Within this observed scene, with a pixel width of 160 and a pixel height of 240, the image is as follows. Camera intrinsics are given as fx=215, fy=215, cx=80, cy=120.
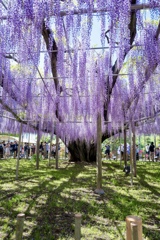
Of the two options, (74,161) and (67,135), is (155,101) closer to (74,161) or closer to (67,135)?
(67,135)

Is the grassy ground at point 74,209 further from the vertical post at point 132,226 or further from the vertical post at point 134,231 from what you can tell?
the vertical post at point 134,231

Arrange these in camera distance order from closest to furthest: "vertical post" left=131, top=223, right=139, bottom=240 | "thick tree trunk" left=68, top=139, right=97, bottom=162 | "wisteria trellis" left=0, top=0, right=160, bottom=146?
1. "vertical post" left=131, top=223, right=139, bottom=240
2. "wisteria trellis" left=0, top=0, right=160, bottom=146
3. "thick tree trunk" left=68, top=139, right=97, bottom=162

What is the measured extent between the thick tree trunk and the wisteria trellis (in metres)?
3.65

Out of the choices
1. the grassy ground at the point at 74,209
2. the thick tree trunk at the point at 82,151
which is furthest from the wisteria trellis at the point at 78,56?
the thick tree trunk at the point at 82,151

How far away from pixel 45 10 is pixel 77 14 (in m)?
0.45

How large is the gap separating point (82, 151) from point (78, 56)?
8.76m

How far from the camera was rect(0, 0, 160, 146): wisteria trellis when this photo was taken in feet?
9.45

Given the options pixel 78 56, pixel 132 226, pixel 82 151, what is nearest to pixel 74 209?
pixel 132 226

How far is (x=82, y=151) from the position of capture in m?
12.8

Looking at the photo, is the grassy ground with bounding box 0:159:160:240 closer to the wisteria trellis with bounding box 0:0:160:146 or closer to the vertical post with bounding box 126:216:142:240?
the vertical post with bounding box 126:216:142:240

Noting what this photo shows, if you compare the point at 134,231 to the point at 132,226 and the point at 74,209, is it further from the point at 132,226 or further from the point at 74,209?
the point at 74,209

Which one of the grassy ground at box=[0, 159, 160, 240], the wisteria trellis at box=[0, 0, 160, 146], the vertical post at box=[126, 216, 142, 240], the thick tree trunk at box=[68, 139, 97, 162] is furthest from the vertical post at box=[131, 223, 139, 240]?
the thick tree trunk at box=[68, 139, 97, 162]

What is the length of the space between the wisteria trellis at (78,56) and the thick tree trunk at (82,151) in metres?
3.65

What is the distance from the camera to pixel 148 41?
3.57 metres
